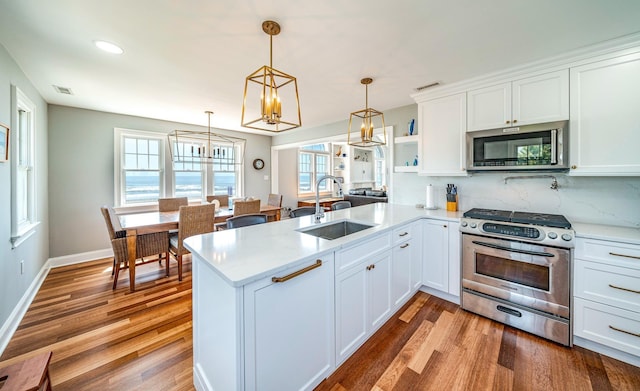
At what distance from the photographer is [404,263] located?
7.91 feet

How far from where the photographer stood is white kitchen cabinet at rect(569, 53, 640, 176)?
196 cm

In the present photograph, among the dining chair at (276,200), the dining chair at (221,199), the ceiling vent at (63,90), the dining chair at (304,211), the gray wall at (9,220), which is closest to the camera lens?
the gray wall at (9,220)

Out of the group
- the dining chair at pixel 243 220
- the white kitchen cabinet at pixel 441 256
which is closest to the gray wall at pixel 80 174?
the dining chair at pixel 243 220

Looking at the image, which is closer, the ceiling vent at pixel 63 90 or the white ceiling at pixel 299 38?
the white ceiling at pixel 299 38

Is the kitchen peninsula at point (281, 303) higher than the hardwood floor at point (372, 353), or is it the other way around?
the kitchen peninsula at point (281, 303)

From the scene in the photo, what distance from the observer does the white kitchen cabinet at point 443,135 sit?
2.80 m

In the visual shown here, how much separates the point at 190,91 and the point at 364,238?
289 centimetres

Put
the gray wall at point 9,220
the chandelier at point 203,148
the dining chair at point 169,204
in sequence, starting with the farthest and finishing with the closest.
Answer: the chandelier at point 203,148 → the dining chair at point 169,204 → the gray wall at point 9,220

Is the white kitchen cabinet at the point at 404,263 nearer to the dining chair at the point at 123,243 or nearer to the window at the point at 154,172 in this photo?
the dining chair at the point at 123,243

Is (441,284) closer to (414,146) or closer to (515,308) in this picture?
(515,308)

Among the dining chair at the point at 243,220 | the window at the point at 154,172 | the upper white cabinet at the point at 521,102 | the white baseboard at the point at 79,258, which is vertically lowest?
the white baseboard at the point at 79,258

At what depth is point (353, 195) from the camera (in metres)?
5.47

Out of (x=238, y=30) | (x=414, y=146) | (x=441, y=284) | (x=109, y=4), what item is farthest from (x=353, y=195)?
(x=109, y=4)

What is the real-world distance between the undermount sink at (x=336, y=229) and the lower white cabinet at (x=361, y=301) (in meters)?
0.41
